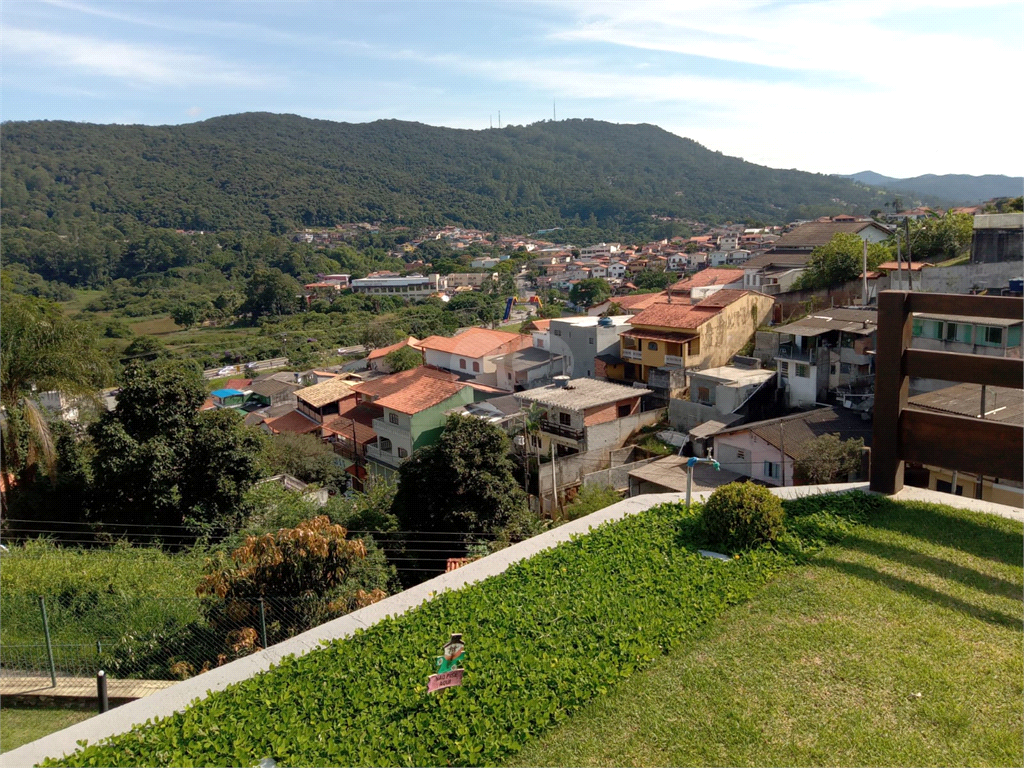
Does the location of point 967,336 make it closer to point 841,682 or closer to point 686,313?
point 686,313

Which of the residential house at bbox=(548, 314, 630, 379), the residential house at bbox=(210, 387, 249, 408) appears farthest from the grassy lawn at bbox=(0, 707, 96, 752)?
the residential house at bbox=(210, 387, 249, 408)

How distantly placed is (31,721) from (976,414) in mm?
15126

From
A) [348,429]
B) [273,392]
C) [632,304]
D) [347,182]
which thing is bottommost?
[273,392]

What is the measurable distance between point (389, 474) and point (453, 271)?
246 feet

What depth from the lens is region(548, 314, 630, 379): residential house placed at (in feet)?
94.3

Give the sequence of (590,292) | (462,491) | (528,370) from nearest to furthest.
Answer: (462,491)
(528,370)
(590,292)

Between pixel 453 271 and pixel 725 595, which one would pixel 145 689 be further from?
pixel 453 271

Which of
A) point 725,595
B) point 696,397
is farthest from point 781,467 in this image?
point 725,595

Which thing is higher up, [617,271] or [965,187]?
[965,187]

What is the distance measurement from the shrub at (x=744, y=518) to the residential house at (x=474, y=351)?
23064mm

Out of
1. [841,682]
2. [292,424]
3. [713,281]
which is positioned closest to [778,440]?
[841,682]

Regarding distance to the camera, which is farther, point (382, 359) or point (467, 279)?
point (467, 279)

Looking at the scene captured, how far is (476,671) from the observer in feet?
19.8

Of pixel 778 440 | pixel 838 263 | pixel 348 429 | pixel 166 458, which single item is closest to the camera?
pixel 166 458
